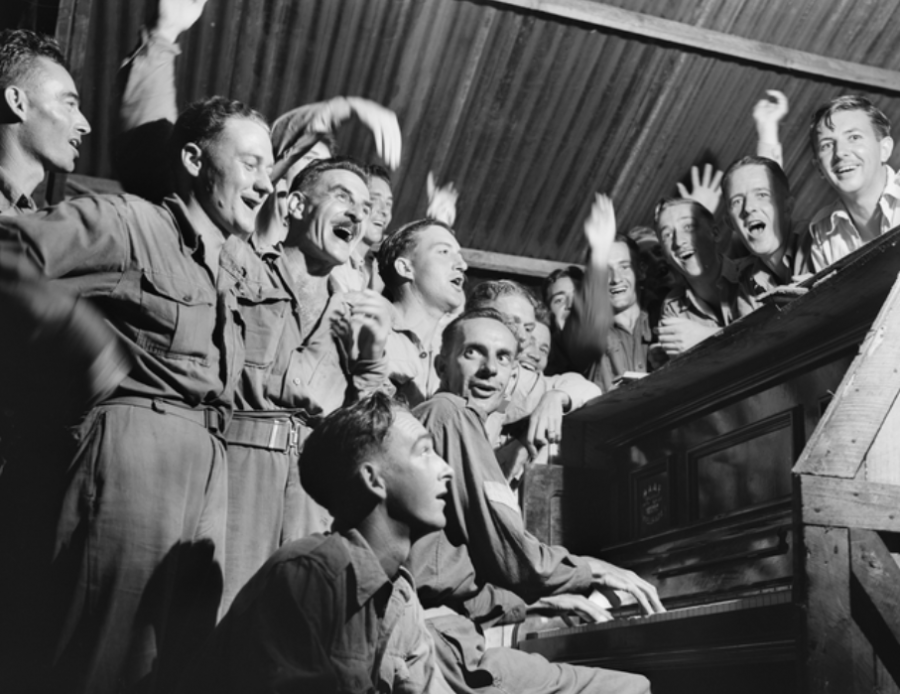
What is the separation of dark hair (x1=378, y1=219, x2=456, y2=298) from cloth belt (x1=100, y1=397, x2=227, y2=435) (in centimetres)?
250

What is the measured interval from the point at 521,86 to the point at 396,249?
242 cm

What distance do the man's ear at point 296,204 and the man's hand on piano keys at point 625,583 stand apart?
5.78 ft

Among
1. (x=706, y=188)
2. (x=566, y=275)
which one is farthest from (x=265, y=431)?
(x=706, y=188)

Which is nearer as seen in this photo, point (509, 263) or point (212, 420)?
point (212, 420)

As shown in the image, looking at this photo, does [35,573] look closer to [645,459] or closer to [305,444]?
[305,444]

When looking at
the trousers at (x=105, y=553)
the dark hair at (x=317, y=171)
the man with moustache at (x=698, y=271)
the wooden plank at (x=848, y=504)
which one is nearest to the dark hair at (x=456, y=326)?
the dark hair at (x=317, y=171)

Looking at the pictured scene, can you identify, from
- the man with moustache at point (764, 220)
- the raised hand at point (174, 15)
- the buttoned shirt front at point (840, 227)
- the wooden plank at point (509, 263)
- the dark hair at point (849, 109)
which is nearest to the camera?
A: the raised hand at point (174, 15)

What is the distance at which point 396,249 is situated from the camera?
5.50 meters

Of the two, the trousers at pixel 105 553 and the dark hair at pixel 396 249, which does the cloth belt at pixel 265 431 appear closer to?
the trousers at pixel 105 553

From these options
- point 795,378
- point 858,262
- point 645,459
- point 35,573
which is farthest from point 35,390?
point 645,459

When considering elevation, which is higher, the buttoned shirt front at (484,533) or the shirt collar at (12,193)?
the shirt collar at (12,193)

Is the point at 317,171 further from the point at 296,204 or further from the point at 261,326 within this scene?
the point at 261,326

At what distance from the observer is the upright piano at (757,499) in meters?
3.25

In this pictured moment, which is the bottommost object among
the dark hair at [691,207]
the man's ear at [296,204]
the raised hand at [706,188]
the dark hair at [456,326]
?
the dark hair at [456,326]
